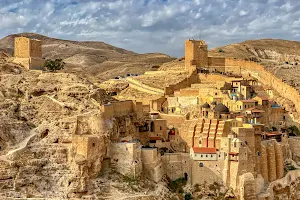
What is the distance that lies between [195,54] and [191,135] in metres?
20.1

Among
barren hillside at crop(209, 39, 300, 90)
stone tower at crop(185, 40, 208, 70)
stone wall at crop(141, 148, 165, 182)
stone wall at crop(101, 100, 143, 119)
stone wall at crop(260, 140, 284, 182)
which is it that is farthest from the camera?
barren hillside at crop(209, 39, 300, 90)

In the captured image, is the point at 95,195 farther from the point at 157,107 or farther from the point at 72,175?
the point at 157,107

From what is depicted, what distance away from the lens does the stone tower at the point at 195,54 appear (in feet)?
186

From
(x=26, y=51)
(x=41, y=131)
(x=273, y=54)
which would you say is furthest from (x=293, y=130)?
(x=273, y=54)

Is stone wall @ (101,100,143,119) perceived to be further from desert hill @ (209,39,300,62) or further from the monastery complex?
desert hill @ (209,39,300,62)

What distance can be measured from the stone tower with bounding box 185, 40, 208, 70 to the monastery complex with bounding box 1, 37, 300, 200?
20.9ft

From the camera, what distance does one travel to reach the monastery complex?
3434 cm

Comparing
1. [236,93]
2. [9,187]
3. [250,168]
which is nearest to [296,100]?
[236,93]

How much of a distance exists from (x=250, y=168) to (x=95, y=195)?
11.4 m

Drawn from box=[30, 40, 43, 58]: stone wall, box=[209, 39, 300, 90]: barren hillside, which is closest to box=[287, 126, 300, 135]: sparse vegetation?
box=[209, 39, 300, 90]: barren hillside

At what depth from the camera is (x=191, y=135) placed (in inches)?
1521

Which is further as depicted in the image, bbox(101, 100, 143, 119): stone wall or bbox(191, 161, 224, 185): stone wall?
bbox(191, 161, 224, 185): stone wall

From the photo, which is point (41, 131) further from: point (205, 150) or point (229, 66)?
point (229, 66)

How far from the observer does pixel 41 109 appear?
36.3m
